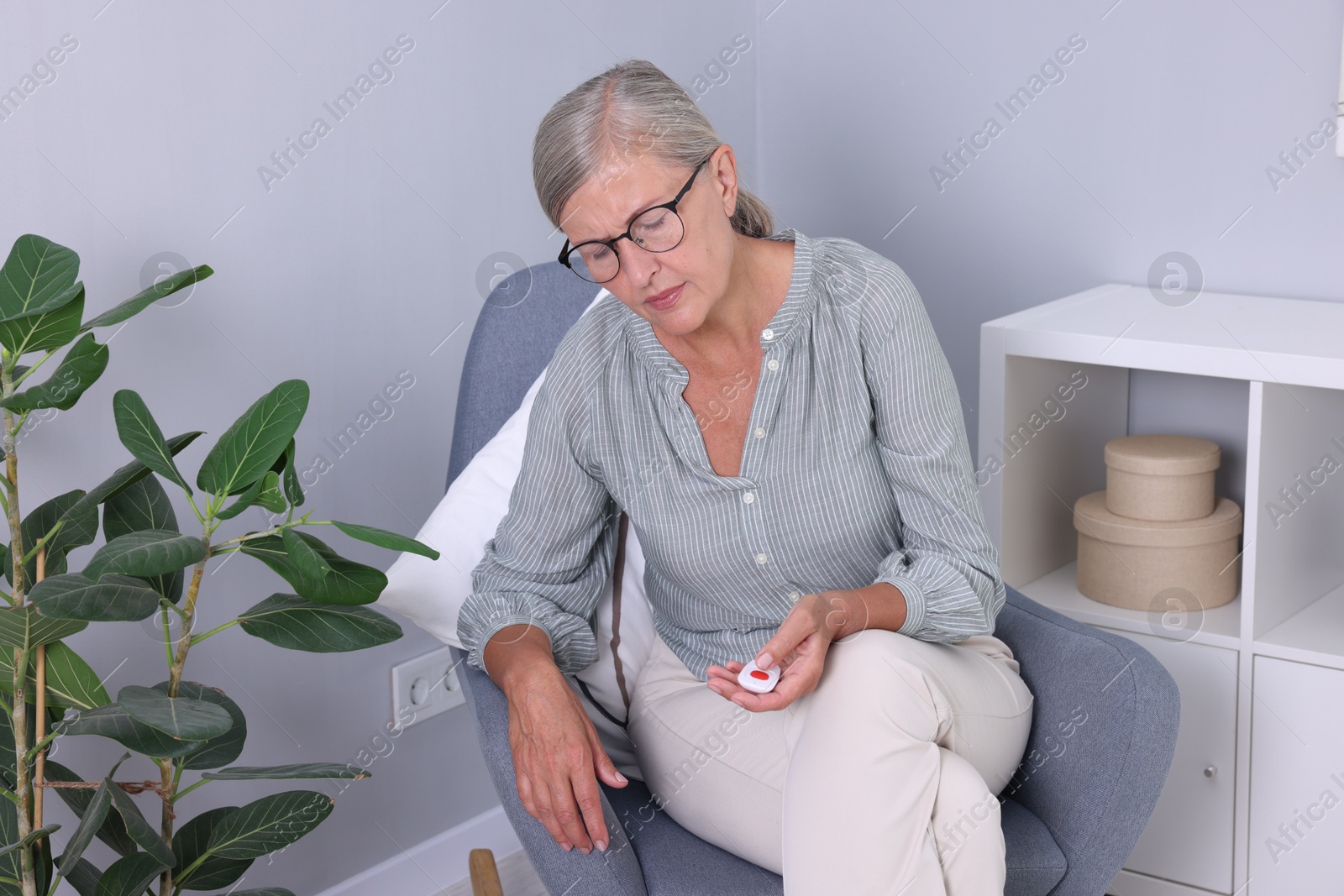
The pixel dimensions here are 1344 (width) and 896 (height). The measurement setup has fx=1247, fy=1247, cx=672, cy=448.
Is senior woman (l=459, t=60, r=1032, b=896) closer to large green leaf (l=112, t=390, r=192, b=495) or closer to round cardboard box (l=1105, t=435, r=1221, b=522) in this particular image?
large green leaf (l=112, t=390, r=192, b=495)

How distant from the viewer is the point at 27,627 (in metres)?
1.12

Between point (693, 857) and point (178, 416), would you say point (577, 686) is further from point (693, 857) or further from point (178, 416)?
point (178, 416)

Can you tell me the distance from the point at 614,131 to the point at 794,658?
50 cm

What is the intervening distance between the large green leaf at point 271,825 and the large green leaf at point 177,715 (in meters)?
0.18

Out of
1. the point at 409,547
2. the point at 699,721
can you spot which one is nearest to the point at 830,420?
the point at 699,721

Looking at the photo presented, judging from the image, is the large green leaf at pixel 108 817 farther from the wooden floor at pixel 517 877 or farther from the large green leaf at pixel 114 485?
the wooden floor at pixel 517 877

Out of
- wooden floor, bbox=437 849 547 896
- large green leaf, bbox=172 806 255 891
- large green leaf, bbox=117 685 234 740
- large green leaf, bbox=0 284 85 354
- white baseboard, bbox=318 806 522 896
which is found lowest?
wooden floor, bbox=437 849 547 896

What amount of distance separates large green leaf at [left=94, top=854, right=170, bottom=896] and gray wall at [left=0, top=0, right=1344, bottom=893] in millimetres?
301

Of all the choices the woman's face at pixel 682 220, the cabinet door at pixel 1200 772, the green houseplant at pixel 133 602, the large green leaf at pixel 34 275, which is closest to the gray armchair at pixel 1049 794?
the green houseplant at pixel 133 602

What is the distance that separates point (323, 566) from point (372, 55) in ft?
2.77

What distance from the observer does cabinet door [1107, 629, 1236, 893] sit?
1.52 metres

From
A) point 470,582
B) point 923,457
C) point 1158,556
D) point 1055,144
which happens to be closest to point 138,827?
point 470,582

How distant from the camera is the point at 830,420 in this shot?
4.13ft

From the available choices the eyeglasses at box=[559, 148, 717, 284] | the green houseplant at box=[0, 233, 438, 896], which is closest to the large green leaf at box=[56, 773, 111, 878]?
the green houseplant at box=[0, 233, 438, 896]
